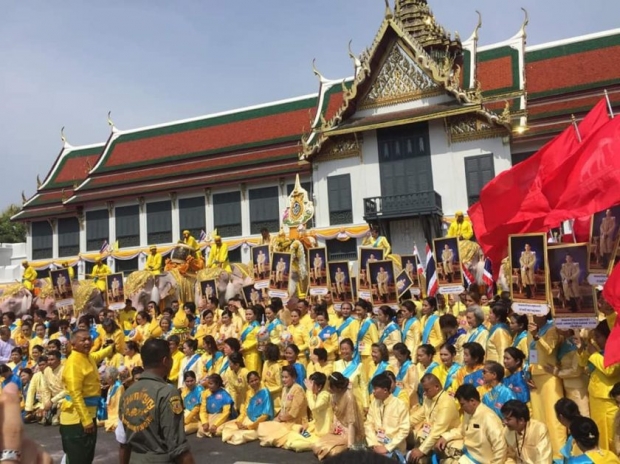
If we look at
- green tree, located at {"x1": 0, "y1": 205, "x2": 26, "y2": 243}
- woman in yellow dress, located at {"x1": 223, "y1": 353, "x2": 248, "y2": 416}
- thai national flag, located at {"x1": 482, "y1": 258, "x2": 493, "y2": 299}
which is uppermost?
green tree, located at {"x1": 0, "y1": 205, "x2": 26, "y2": 243}

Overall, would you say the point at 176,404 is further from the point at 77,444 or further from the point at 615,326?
the point at 615,326

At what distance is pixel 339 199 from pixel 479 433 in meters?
17.0

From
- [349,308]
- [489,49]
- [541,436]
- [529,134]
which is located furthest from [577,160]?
[489,49]

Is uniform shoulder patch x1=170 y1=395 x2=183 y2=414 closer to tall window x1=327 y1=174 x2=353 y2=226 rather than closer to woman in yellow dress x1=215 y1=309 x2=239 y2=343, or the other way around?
woman in yellow dress x1=215 y1=309 x2=239 y2=343

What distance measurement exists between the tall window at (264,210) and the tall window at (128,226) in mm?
6111

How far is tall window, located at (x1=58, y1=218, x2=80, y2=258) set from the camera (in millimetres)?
28094

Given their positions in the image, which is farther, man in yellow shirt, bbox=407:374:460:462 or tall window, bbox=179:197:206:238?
tall window, bbox=179:197:206:238

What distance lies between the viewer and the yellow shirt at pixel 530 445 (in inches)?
211

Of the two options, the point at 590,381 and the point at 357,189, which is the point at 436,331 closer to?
the point at 590,381

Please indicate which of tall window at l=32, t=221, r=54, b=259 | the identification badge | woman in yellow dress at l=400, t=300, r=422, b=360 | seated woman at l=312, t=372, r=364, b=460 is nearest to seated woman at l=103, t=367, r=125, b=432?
seated woman at l=312, t=372, r=364, b=460

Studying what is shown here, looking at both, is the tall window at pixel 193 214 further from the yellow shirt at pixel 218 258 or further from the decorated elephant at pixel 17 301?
the yellow shirt at pixel 218 258

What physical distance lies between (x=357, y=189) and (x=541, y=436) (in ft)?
55.6

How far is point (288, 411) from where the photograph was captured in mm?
7887

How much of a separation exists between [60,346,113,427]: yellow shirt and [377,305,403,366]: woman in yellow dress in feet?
14.6
